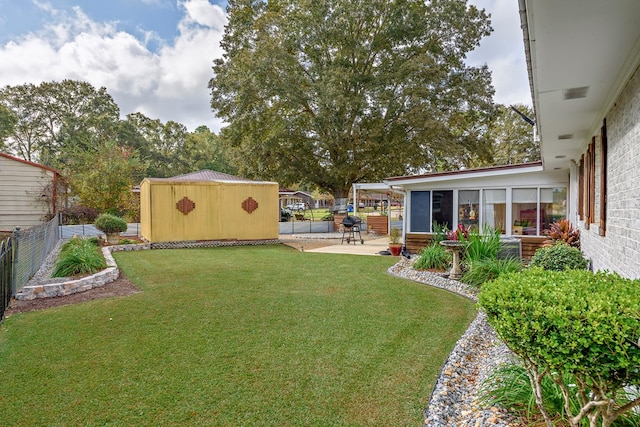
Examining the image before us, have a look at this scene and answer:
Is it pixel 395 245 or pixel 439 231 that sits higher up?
pixel 439 231

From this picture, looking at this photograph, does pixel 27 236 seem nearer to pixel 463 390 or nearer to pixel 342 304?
pixel 342 304

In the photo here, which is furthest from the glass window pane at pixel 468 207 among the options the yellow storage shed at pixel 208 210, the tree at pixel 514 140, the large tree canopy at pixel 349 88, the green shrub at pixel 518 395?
the tree at pixel 514 140

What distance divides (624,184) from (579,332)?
2.69 metres

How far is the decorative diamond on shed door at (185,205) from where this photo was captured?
43.5ft

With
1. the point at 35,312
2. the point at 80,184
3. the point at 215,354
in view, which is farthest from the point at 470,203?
the point at 80,184

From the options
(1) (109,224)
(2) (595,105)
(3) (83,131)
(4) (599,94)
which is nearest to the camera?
(4) (599,94)

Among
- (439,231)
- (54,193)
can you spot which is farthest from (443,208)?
(54,193)

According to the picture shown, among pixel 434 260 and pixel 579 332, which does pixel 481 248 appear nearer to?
pixel 434 260

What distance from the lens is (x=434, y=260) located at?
8.41 metres

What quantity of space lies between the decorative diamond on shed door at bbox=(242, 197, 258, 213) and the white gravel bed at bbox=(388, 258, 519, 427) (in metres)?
10.3

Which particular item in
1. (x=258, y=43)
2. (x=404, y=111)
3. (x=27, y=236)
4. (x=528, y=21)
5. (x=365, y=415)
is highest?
(x=258, y=43)

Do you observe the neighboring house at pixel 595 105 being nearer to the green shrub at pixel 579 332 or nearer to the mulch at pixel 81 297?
the green shrub at pixel 579 332

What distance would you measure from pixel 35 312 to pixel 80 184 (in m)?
11.6

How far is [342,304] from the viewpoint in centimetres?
579
